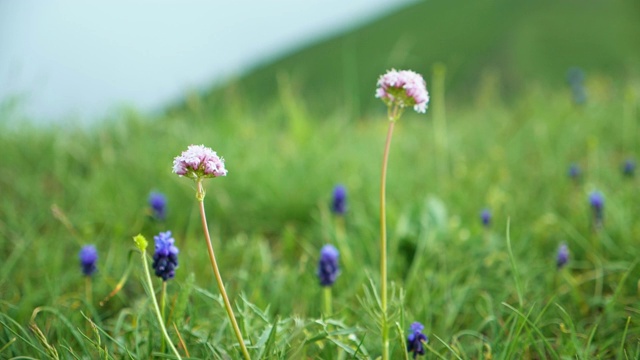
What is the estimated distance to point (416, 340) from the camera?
1.81 m

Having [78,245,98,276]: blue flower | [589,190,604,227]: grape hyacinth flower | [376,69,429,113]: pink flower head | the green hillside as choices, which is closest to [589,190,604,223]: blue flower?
[589,190,604,227]: grape hyacinth flower

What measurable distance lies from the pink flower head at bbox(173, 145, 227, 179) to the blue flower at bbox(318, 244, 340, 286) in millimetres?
809

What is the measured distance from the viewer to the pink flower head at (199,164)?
141 centimetres

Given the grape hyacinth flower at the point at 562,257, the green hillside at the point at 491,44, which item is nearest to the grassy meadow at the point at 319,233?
the grape hyacinth flower at the point at 562,257

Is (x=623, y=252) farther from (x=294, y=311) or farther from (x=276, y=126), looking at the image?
(x=276, y=126)

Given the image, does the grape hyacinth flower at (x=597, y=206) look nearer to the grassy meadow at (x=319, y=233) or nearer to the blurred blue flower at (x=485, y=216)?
the grassy meadow at (x=319, y=233)

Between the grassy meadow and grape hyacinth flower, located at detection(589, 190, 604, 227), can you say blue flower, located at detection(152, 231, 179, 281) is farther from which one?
grape hyacinth flower, located at detection(589, 190, 604, 227)

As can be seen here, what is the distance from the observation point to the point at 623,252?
2768 millimetres

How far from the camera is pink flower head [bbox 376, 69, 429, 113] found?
1.58 m

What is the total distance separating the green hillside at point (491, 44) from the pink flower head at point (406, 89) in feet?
23.9

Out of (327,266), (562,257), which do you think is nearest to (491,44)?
(562,257)

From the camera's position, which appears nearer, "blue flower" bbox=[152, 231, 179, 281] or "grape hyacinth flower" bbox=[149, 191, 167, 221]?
"blue flower" bbox=[152, 231, 179, 281]

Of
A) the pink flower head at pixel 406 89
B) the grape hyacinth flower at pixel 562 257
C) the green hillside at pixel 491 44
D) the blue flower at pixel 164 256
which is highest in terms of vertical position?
the green hillside at pixel 491 44

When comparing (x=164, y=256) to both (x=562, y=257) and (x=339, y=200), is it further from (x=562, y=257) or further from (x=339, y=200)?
(x=562, y=257)
